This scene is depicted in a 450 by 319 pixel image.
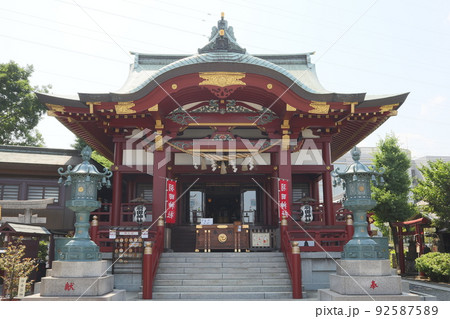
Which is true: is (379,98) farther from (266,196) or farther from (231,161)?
(266,196)

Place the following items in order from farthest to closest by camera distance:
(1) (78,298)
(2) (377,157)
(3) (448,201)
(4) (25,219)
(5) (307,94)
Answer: (2) (377,157), (3) (448,201), (4) (25,219), (5) (307,94), (1) (78,298)

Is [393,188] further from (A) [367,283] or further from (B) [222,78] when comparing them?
(A) [367,283]

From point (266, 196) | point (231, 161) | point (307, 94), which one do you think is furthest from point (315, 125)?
point (266, 196)

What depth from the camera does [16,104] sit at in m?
25.6

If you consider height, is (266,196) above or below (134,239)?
above

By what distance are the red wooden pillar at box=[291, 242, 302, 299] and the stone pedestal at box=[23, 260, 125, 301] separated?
4715 mm

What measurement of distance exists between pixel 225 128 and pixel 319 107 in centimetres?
336

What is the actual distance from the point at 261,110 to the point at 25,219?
10345 millimetres

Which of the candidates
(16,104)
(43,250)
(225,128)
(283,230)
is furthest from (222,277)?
(16,104)

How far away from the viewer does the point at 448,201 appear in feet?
53.5

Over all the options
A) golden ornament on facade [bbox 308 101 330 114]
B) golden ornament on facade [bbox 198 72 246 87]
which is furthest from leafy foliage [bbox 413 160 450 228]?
golden ornament on facade [bbox 198 72 246 87]

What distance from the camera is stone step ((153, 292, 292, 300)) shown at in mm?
9305

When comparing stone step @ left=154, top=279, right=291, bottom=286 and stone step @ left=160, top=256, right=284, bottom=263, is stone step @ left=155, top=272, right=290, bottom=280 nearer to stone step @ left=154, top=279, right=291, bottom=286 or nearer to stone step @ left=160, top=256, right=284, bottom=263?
stone step @ left=154, top=279, right=291, bottom=286

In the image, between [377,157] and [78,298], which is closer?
[78,298]
